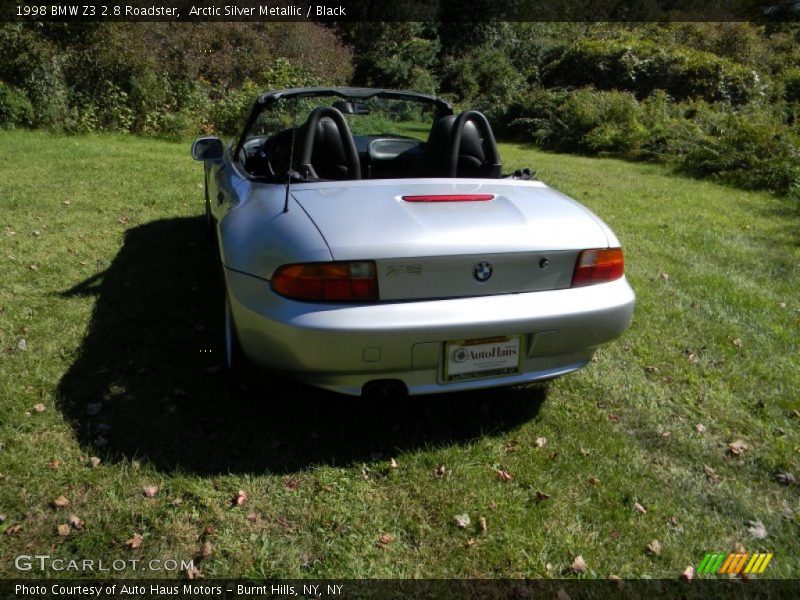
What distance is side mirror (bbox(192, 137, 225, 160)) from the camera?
4180 mm

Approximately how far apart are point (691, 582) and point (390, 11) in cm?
2275

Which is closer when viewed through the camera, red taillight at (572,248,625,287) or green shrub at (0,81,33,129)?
red taillight at (572,248,625,287)

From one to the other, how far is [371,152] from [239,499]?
7.87 ft

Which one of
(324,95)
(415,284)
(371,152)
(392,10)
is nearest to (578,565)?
(415,284)

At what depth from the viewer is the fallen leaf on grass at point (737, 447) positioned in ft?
9.68

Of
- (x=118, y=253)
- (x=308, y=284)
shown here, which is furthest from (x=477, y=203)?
(x=118, y=253)

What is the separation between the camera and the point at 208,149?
13.8ft

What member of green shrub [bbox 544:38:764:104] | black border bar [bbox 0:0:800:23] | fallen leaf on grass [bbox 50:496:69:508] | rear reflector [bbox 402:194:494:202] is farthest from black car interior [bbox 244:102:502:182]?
green shrub [bbox 544:38:764:104]

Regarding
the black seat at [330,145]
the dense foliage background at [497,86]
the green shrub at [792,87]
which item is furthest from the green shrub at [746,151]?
the black seat at [330,145]

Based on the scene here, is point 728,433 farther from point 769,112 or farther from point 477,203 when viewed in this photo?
point 769,112

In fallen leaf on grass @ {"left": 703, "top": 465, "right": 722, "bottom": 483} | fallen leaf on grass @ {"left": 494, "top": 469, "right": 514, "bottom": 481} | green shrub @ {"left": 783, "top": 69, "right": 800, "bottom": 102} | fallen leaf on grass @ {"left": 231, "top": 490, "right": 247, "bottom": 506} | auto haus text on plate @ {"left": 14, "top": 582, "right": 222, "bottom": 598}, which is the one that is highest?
green shrub @ {"left": 783, "top": 69, "right": 800, "bottom": 102}

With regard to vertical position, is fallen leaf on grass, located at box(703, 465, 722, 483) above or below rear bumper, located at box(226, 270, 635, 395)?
below

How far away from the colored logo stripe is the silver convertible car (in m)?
0.91

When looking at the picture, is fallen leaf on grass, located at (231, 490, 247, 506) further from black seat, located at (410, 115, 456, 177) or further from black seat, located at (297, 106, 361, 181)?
black seat, located at (410, 115, 456, 177)
